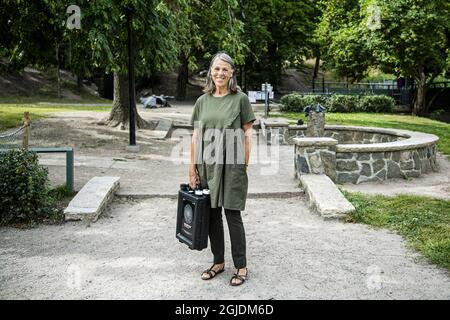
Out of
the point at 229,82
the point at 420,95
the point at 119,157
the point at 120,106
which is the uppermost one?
the point at 420,95

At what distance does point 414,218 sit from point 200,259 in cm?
294

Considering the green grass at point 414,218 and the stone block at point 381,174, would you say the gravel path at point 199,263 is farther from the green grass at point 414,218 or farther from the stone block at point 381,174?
the stone block at point 381,174

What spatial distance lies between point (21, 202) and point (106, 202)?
1.22 m

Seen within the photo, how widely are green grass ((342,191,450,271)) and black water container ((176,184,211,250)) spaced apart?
228cm

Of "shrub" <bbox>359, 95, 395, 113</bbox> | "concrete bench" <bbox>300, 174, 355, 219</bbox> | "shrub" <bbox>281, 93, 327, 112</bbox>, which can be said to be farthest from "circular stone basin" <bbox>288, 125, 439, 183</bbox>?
"shrub" <bbox>359, 95, 395, 113</bbox>

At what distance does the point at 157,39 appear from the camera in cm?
1215

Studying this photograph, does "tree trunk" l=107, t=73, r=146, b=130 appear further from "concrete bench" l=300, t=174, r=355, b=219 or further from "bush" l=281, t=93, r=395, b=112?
"bush" l=281, t=93, r=395, b=112

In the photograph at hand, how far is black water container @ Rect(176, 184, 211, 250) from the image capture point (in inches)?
168

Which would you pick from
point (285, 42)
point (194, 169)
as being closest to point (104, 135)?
point (194, 169)

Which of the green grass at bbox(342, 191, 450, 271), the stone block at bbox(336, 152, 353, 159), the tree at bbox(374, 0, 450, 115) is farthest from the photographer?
the tree at bbox(374, 0, 450, 115)

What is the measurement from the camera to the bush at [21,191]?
621 cm

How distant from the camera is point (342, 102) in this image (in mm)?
26266

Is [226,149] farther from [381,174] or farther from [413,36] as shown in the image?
[413,36]

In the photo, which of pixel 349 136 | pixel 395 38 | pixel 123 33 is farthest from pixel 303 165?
pixel 395 38
